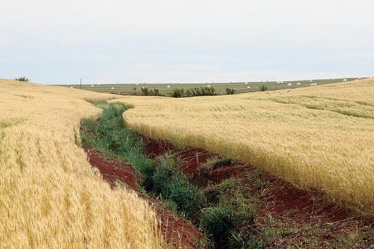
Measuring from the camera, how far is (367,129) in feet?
59.2

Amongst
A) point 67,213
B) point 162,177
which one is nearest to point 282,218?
point 67,213

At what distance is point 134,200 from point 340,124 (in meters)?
16.7

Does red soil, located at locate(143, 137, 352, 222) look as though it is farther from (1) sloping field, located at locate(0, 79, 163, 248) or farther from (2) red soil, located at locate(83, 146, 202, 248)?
(1) sloping field, located at locate(0, 79, 163, 248)

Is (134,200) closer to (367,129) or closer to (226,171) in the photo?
(226,171)

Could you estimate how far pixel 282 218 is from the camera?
7137 millimetres

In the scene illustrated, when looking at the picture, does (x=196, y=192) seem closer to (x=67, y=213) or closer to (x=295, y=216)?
(x=295, y=216)

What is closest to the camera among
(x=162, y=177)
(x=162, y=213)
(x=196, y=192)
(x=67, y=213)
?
(x=67, y=213)

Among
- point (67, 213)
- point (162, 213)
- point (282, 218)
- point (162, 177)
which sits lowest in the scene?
point (162, 177)

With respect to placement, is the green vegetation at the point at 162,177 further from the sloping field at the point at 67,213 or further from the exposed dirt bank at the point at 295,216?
the sloping field at the point at 67,213

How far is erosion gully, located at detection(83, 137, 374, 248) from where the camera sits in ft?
19.0

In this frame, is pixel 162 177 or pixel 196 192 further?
pixel 162 177

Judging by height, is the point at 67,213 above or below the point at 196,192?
above

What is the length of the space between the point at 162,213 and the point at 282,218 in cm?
206

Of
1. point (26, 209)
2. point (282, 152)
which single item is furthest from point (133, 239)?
point (282, 152)
